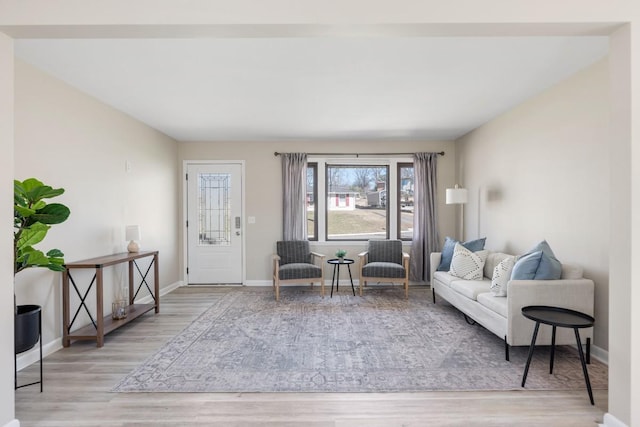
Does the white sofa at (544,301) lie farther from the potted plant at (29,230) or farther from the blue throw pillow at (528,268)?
the potted plant at (29,230)

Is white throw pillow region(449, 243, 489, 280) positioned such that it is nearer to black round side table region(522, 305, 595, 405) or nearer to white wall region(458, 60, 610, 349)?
white wall region(458, 60, 610, 349)

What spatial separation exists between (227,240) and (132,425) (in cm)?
385

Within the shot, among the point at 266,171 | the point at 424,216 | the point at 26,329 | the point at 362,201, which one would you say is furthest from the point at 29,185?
the point at 424,216

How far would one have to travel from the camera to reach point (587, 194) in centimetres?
295

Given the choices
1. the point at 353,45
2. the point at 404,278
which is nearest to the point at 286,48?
the point at 353,45

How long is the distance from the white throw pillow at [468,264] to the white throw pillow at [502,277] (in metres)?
0.70

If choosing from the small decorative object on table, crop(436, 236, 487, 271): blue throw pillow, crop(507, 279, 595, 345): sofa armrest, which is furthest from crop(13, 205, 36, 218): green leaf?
crop(436, 236, 487, 271): blue throw pillow

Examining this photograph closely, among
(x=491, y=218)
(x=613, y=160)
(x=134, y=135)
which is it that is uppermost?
(x=134, y=135)

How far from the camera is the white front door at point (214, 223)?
5719 millimetres

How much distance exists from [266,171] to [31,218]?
12.1 feet

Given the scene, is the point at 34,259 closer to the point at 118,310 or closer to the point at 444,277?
the point at 118,310

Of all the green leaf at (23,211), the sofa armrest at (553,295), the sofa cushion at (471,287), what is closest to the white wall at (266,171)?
the sofa cushion at (471,287)

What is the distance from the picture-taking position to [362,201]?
19.3 feet

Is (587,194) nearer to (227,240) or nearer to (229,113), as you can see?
(229,113)
